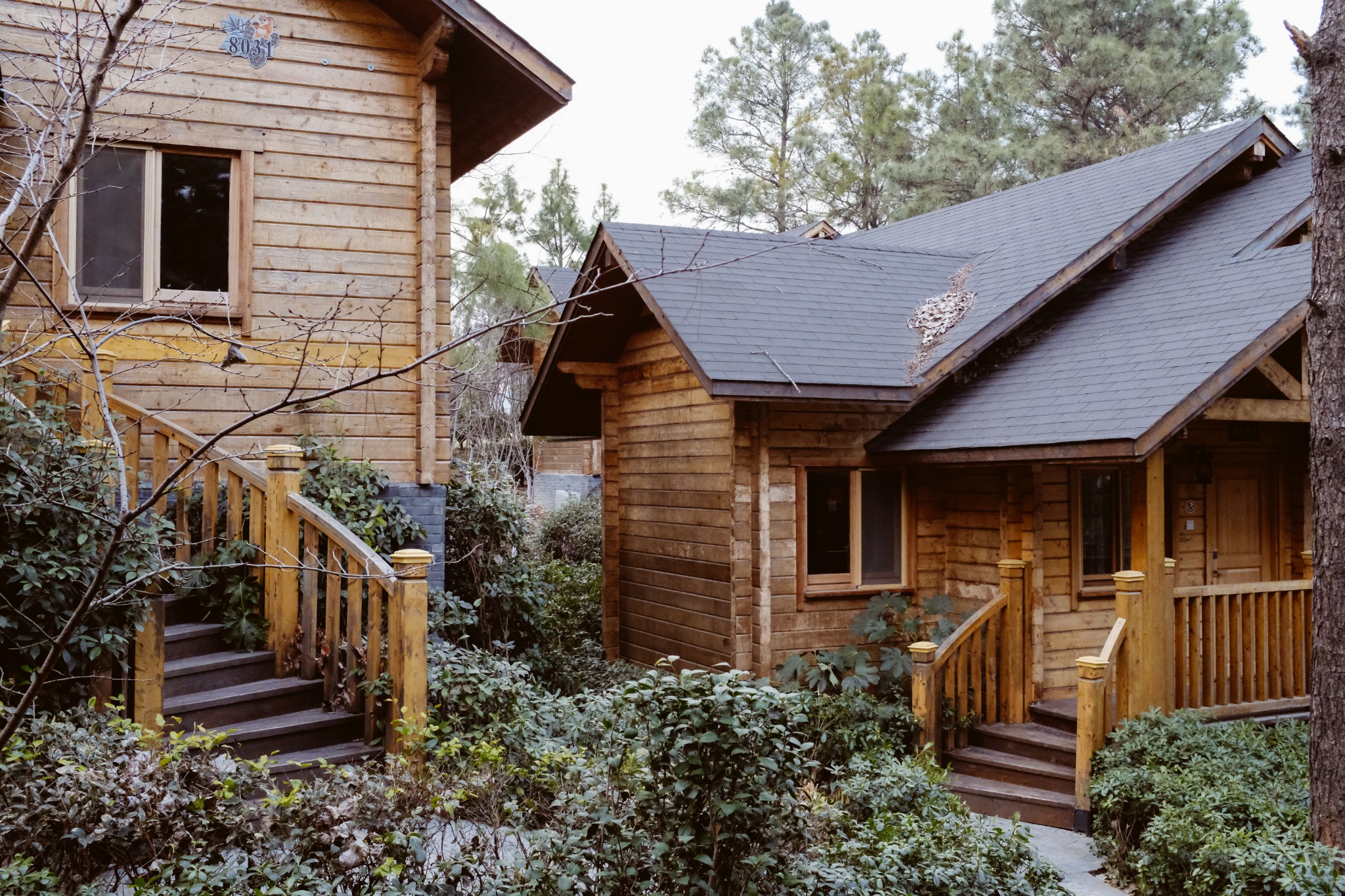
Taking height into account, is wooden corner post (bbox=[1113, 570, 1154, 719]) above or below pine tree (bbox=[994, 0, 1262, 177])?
below

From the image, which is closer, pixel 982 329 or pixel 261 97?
pixel 261 97

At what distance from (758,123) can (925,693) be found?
2621 centimetres

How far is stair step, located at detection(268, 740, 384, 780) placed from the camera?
614 centimetres

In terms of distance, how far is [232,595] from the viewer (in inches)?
279

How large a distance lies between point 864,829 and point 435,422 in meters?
5.29

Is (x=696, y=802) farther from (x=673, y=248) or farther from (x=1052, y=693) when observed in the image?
(x=673, y=248)

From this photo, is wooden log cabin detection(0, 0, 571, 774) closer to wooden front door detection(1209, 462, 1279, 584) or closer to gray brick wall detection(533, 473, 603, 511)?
wooden front door detection(1209, 462, 1279, 584)

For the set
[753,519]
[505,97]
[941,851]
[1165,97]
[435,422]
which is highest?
[1165,97]

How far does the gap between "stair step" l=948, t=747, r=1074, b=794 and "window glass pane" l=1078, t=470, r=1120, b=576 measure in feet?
8.04

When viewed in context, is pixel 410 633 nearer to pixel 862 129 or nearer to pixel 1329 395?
pixel 1329 395

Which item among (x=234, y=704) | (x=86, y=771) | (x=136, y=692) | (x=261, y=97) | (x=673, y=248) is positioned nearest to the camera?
(x=86, y=771)

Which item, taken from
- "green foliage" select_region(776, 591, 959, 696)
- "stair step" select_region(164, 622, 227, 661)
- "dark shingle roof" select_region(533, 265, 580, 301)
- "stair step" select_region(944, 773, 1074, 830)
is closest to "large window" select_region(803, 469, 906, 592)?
"green foliage" select_region(776, 591, 959, 696)

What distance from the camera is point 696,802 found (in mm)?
4363

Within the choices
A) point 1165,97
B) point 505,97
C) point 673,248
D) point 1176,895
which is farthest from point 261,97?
point 1165,97
